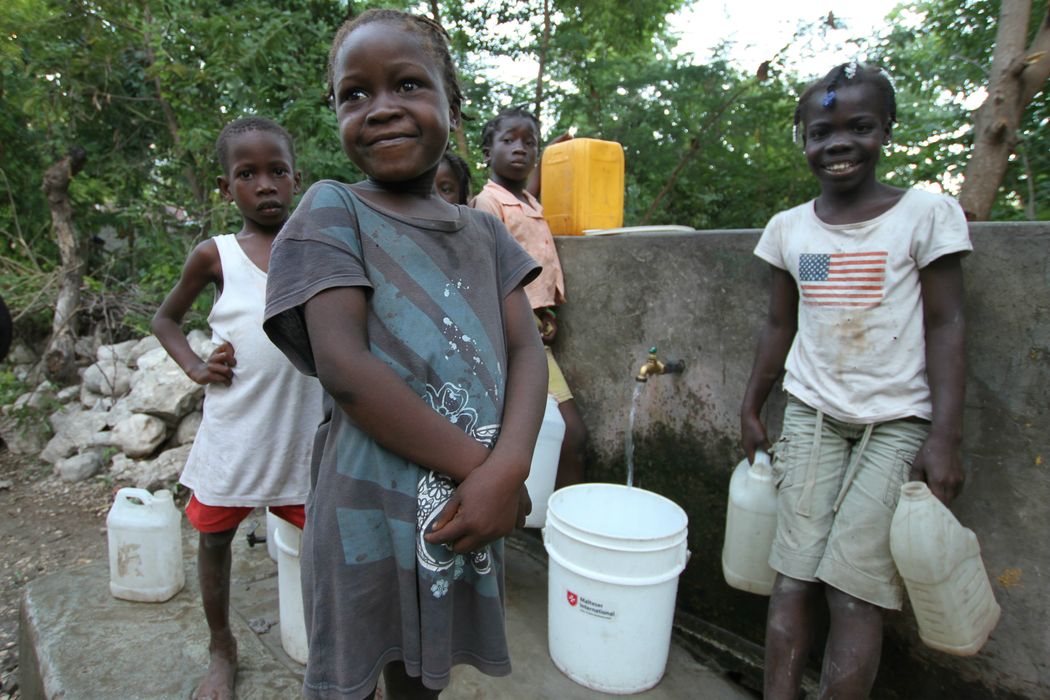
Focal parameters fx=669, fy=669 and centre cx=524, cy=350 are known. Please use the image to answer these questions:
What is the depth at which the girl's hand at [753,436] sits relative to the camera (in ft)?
7.43

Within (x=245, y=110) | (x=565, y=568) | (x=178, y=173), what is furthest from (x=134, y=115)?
(x=565, y=568)

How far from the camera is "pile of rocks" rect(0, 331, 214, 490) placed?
4.39m

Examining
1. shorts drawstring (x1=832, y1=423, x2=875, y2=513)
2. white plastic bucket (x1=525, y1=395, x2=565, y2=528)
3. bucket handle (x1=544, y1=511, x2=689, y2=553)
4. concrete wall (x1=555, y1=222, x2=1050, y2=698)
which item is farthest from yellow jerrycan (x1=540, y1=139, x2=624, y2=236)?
shorts drawstring (x1=832, y1=423, x2=875, y2=513)

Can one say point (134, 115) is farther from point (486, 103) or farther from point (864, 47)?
point (864, 47)

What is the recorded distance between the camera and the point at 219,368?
6.51 ft

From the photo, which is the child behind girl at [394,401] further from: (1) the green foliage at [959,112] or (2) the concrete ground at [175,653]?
(1) the green foliage at [959,112]

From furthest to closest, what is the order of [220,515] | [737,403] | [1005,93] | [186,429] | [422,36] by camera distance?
[186,429] < [1005,93] < [737,403] < [220,515] < [422,36]

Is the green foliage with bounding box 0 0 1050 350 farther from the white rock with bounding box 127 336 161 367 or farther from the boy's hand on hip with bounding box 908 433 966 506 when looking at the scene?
the boy's hand on hip with bounding box 908 433 966 506

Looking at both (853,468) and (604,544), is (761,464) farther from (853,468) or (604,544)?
(604,544)

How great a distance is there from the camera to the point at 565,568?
7.81 feet

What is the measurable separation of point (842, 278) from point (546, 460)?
55.3 inches

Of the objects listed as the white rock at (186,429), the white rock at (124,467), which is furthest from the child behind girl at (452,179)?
the white rock at (124,467)

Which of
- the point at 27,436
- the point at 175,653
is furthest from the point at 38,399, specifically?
the point at 175,653

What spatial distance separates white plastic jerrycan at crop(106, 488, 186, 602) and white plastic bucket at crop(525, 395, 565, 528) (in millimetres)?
1444
